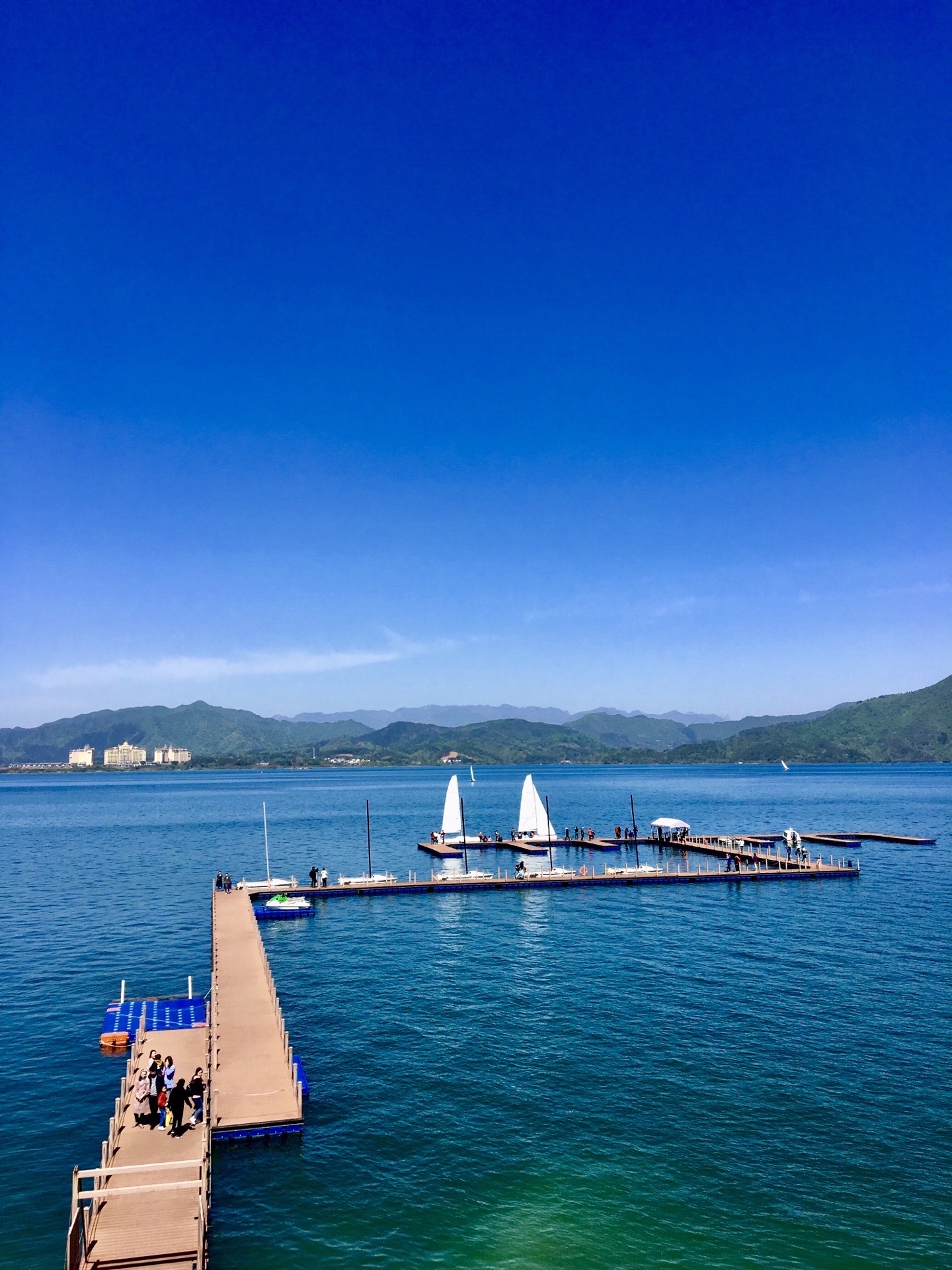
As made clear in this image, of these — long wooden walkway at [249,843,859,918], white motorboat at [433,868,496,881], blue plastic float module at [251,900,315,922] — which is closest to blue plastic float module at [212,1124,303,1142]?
blue plastic float module at [251,900,315,922]

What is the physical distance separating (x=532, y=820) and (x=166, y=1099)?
3299 inches

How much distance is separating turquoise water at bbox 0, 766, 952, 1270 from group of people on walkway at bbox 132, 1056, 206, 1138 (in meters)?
2.24

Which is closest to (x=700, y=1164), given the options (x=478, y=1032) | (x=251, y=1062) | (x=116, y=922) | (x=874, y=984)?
(x=478, y=1032)

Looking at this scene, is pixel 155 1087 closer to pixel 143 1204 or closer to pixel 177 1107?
pixel 177 1107

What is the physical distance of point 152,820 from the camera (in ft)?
544

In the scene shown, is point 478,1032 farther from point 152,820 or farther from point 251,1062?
point 152,820

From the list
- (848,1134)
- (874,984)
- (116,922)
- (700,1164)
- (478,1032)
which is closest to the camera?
(700,1164)

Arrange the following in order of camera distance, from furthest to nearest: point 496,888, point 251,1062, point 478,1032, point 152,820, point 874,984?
1. point 152,820
2. point 496,888
3. point 874,984
4. point 478,1032
5. point 251,1062

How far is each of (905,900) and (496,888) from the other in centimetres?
3542

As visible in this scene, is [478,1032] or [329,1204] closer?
[329,1204]

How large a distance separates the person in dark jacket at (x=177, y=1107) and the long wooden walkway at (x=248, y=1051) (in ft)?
4.82

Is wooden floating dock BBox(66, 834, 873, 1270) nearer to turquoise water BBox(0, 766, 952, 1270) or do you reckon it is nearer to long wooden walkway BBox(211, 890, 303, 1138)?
long wooden walkway BBox(211, 890, 303, 1138)

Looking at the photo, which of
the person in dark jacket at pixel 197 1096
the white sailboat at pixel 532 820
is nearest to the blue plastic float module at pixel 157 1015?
the person in dark jacket at pixel 197 1096

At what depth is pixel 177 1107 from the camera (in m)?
27.9
